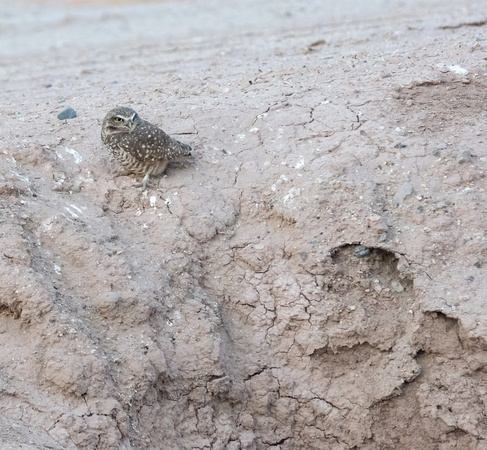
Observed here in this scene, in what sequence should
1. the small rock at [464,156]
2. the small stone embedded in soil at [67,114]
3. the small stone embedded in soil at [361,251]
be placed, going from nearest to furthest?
the small stone embedded in soil at [361,251], the small rock at [464,156], the small stone embedded in soil at [67,114]

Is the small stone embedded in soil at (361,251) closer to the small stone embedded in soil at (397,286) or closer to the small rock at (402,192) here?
the small stone embedded in soil at (397,286)

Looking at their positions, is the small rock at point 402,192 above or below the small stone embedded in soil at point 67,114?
below

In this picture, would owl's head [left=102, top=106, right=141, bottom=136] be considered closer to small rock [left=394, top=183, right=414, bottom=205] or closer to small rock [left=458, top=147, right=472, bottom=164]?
small rock [left=394, top=183, right=414, bottom=205]

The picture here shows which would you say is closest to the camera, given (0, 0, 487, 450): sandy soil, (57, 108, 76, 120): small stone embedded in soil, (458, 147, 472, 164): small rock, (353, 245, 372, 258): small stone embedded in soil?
(0, 0, 487, 450): sandy soil

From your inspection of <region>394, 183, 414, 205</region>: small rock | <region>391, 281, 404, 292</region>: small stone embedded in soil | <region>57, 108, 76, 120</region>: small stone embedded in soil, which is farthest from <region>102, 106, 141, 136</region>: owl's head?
<region>391, 281, 404, 292</region>: small stone embedded in soil

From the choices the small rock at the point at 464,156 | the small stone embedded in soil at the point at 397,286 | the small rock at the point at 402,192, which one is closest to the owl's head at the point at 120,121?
the small rock at the point at 402,192

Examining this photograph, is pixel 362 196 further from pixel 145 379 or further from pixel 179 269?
pixel 145 379

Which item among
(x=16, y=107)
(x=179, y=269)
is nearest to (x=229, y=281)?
(x=179, y=269)
